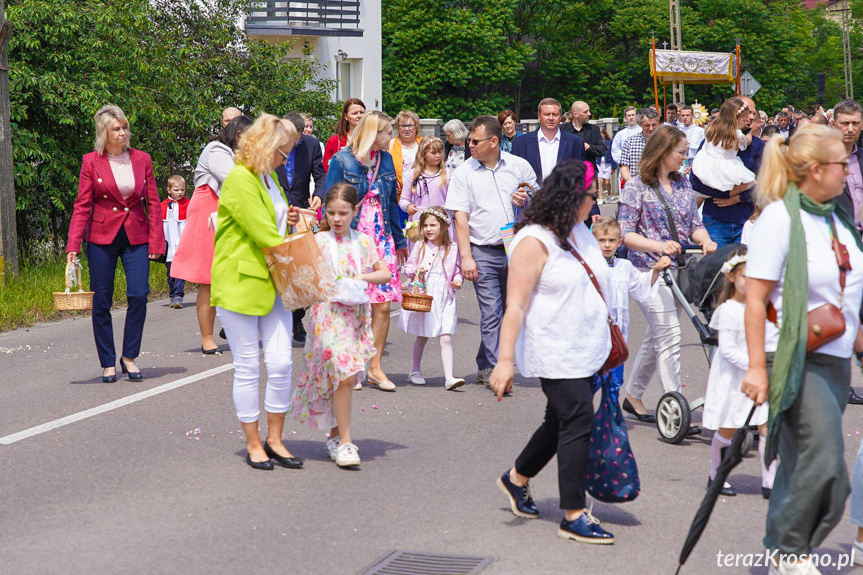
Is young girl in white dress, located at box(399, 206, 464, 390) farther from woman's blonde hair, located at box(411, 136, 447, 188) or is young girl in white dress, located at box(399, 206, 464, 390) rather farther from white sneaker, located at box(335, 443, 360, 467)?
white sneaker, located at box(335, 443, 360, 467)

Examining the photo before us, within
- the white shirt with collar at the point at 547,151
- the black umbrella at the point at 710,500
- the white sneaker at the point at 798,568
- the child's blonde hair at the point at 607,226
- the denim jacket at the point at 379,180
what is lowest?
the white sneaker at the point at 798,568

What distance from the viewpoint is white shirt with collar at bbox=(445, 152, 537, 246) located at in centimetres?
832

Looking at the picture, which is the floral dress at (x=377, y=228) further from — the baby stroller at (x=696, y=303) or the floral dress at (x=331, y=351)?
the baby stroller at (x=696, y=303)

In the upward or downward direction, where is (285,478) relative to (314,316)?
downward

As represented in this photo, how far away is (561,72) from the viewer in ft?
206

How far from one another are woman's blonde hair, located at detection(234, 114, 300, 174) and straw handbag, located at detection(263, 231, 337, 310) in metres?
0.42

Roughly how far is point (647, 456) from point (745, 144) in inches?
151

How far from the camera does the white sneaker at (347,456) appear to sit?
242 inches

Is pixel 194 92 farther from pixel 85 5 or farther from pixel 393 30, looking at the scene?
pixel 393 30

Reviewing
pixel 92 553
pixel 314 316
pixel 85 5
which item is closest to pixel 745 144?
pixel 314 316

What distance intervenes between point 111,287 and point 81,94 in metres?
7.25

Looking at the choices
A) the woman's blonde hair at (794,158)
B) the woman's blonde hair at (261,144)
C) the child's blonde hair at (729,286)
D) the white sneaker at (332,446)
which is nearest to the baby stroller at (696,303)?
the child's blonde hair at (729,286)

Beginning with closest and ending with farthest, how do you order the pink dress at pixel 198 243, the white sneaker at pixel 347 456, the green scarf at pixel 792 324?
the green scarf at pixel 792 324 → the white sneaker at pixel 347 456 → the pink dress at pixel 198 243

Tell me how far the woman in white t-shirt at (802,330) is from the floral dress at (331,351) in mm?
2635
